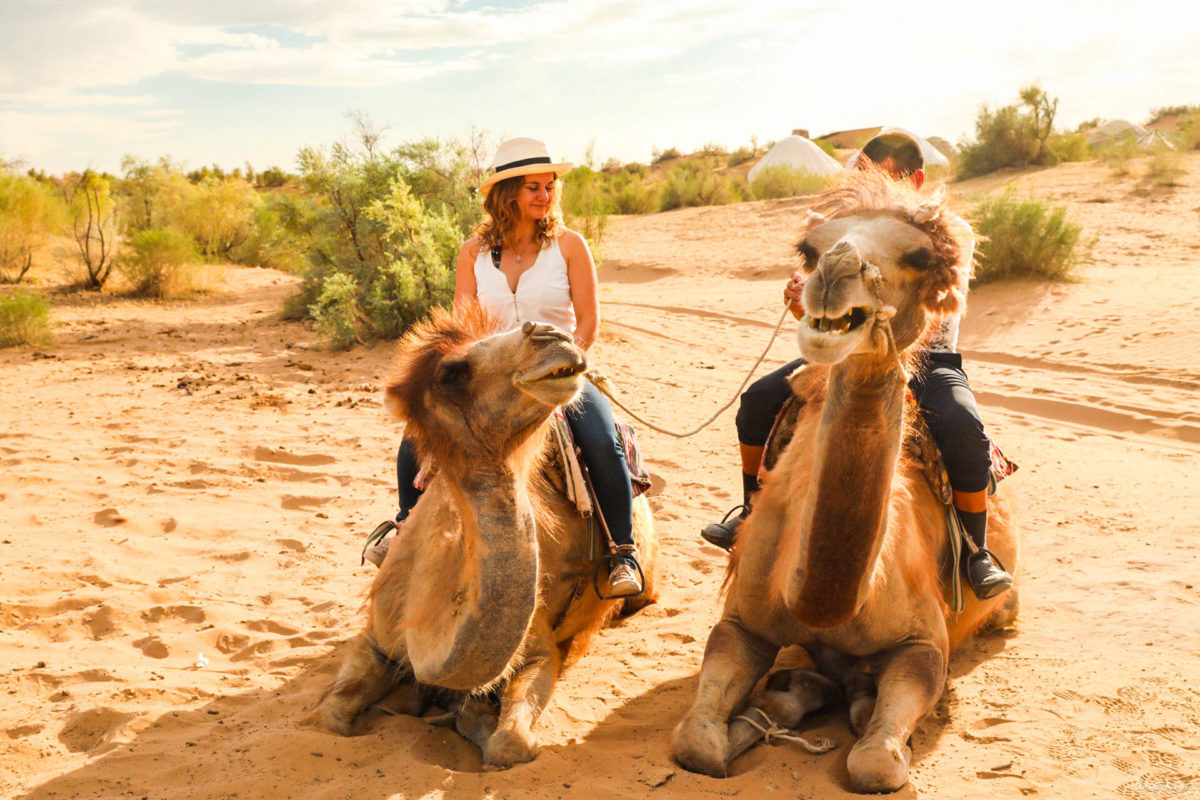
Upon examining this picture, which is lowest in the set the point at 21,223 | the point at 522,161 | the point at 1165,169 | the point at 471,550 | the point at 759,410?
the point at 471,550

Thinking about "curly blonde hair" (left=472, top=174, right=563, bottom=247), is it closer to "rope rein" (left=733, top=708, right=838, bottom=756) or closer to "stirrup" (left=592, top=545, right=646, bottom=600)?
"stirrup" (left=592, top=545, right=646, bottom=600)

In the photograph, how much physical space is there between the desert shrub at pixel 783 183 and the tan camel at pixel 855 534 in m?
28.5

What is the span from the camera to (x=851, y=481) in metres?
2.98

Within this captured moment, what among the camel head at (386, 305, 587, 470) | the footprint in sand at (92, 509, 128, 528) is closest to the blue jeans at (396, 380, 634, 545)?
the camel head at (386, 305, 587, 470)

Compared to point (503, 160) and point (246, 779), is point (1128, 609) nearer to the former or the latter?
point (503, 160)

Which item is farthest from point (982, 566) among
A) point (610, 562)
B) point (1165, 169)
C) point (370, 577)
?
point (1165, 169)

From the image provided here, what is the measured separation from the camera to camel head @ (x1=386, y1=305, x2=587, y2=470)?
2816 mm

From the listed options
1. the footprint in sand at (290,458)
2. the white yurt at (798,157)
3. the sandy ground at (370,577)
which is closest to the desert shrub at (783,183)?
the white yurt at (798,157)

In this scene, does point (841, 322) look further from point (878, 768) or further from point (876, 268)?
point (878, 768)

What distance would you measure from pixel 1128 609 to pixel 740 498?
2892 millimetres

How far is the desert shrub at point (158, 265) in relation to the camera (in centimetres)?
1659

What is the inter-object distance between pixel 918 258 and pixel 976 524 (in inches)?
69.0

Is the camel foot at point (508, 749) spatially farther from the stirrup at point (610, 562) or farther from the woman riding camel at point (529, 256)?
the woman riding camel at point (529, 256)

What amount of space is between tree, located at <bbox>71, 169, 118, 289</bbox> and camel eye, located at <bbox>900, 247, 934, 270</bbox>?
16.9 meters
